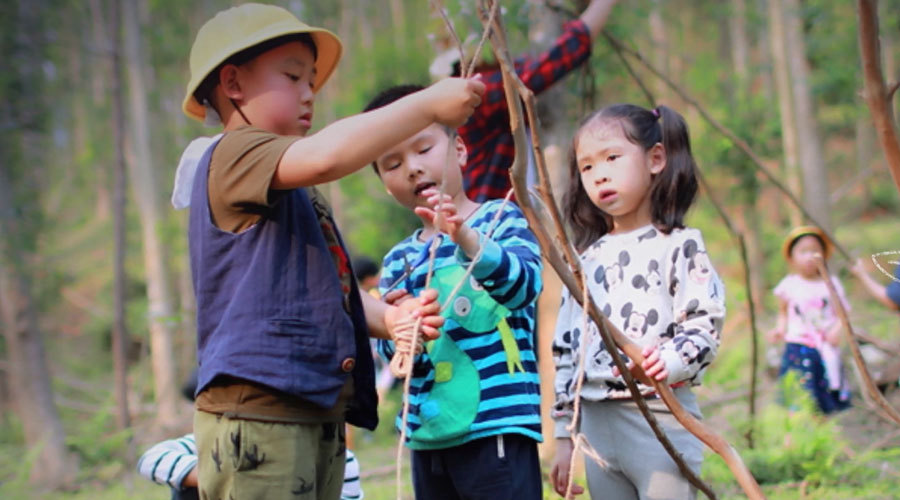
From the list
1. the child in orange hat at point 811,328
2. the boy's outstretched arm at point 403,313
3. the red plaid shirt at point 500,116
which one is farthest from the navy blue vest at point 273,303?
the child in orange hat at point 811,328

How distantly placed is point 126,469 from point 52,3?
5.33 m

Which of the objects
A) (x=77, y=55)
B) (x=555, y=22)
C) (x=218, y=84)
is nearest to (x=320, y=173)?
(x=218, y=84)

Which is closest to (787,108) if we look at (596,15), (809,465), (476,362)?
(809,465)

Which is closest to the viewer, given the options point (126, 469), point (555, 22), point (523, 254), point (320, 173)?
point (320, 173)

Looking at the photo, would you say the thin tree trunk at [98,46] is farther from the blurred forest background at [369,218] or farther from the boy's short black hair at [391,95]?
the boy's short black hair at [391,95]

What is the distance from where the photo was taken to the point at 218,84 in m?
1.96

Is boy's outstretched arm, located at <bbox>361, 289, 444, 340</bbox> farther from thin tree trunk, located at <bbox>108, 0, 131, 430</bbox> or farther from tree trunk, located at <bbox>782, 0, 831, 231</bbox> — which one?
tree trunk, located at <bbox>782, 0, 831, 231</bbox>

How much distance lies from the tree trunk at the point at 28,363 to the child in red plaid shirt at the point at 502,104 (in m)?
5.71

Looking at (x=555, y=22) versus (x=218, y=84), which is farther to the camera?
(x=555, y=22)

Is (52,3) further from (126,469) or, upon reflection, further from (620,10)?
(620,10)

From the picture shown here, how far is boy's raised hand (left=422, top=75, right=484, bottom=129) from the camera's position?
1.59 metres

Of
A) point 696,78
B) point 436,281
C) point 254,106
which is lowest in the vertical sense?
point 436,281

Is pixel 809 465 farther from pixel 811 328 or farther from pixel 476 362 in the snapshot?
pixel 476 362

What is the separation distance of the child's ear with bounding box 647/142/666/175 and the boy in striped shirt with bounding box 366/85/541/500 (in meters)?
0.37
